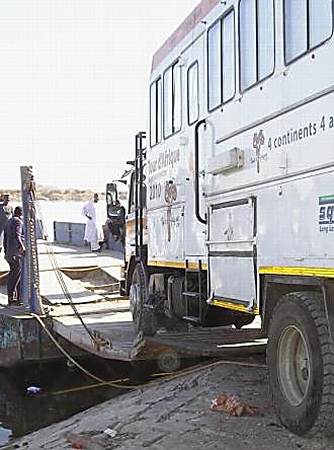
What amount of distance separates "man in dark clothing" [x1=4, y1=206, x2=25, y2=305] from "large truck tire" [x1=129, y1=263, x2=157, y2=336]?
2.88 m

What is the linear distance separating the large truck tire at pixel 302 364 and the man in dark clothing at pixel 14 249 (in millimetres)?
7981

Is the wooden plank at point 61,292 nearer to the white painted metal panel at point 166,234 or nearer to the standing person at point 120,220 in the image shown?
the standing person at point 120,220

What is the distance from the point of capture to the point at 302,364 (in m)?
5.73

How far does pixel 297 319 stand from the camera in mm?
5531

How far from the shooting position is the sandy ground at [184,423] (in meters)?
5.78

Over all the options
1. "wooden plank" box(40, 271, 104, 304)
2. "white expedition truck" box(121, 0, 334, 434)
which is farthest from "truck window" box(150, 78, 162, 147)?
"wooden plank" box(40, 271, 104, 304)

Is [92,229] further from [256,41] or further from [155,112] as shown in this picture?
[256,41]

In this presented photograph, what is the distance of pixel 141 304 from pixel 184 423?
401 centimetres

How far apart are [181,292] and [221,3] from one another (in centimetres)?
340

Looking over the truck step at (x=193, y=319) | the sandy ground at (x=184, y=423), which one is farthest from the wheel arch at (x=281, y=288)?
the truck step at (x=193, y=319)

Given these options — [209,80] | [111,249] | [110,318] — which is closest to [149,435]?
[209,80]

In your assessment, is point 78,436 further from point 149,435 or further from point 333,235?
point 333,235

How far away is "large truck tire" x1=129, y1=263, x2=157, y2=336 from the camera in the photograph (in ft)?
31.3

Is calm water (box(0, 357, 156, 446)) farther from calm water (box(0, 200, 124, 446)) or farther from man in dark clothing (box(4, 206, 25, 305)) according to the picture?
man in dark clothing (box(4, 206, 25, 305))
